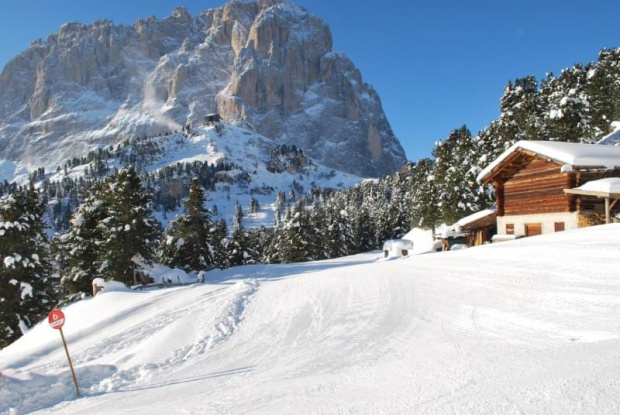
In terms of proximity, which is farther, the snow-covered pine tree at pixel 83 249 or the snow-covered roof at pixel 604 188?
the snow-covered pine tree at pixel 83 249

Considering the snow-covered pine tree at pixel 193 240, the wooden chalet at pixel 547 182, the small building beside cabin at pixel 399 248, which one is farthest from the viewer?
the small building beside cabin at pixel 399 248

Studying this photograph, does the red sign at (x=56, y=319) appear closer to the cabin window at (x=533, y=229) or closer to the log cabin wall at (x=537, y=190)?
the log cabin wall at (x=537, y=190)

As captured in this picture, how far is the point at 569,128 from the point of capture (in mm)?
42781

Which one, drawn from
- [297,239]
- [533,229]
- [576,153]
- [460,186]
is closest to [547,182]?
[576,153]

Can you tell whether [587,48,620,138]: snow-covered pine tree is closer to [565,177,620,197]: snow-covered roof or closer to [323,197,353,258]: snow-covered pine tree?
[565,177,620,197]: snow-covered roof

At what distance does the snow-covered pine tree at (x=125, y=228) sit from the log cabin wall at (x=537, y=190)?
24.0 meters

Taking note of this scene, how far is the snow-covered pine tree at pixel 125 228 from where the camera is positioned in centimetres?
2855

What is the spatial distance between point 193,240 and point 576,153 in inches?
1238

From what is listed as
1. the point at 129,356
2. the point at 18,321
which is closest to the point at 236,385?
the point at 129,356

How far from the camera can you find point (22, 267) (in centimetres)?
2525

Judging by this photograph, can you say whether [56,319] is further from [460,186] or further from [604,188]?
[460,186]

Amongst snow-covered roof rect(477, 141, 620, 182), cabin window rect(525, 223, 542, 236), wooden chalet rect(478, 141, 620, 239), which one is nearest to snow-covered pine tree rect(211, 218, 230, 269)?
wooden chalet rect(478, 141, 620, 239)

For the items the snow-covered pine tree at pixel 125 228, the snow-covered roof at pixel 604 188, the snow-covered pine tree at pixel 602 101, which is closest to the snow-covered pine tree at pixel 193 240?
the snow-covered pine tree at pixel 125 228

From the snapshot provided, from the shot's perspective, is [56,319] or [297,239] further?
[297,239]
